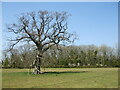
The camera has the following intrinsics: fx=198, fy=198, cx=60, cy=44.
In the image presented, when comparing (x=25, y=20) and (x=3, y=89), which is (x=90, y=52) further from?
(x=3, y=89)

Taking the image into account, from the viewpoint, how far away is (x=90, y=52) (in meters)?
65.6

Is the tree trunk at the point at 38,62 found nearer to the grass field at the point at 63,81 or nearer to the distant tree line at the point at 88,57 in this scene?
the grass field at the point at 63,81

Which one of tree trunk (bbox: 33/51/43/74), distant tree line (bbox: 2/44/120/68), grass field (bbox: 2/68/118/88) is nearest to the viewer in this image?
grass field (bbox: 2/68/118/88)

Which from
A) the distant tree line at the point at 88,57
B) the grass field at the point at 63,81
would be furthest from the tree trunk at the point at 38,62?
the distant tree line at the point at 88,57

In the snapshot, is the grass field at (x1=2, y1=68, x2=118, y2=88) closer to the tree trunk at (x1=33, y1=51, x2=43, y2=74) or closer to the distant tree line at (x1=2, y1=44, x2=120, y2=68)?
the tree trunk at (x1=33, y1=51, x2=43, y2=74)

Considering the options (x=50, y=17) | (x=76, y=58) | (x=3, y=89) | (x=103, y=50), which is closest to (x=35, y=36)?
(x=50, y=17)

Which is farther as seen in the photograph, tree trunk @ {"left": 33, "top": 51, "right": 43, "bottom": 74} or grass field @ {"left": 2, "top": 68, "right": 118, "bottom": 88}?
tree trunk @ {"left": 33, "top": 51, "right": 43, "bottom": 74}

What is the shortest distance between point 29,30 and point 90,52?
40370 millimetres

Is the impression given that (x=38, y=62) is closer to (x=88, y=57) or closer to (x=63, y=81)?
(x=63, y=81)

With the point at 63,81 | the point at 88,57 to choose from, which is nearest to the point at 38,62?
the point at 63,81

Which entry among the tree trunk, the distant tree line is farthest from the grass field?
the distant tree line

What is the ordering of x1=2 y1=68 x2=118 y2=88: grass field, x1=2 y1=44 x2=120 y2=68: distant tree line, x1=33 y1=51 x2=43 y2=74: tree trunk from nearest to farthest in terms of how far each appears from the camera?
x1=2 y1=68 x2=118 y2=88: grass field → x1=33 y1=51 x2=43 y2=74: tree trunk → x1=2 y1=44 x2=120 y2=68: distant tree line

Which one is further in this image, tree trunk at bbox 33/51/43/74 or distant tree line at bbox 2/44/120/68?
distant tree line at bbox 2/44/120/68

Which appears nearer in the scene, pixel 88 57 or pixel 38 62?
pixel 38 62
